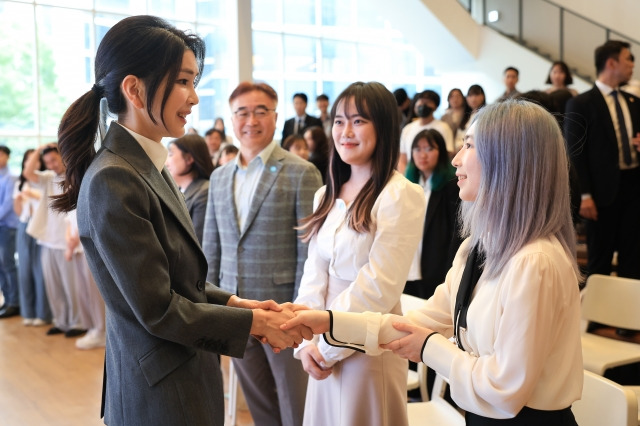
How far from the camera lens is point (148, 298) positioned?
1431mm

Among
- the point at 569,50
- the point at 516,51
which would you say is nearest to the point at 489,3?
the point at 516,51

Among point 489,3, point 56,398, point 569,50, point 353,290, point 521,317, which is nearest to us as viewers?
point 521,317

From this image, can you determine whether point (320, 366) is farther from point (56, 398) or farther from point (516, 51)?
point (516, 51)

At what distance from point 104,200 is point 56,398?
3.35 metres

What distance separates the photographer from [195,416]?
1.54m

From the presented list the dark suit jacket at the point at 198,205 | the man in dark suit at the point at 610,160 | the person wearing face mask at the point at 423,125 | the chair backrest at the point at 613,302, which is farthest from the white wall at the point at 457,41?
the dark suit jacket at the point at 198,205

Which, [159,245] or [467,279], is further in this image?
[467,279]

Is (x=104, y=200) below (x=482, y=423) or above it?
above

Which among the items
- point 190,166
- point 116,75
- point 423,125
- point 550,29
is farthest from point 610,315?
point 550,29

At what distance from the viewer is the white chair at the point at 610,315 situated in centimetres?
301

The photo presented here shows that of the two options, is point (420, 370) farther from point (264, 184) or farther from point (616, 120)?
point (616, 120)

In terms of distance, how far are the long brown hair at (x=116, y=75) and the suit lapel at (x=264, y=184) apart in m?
1.24

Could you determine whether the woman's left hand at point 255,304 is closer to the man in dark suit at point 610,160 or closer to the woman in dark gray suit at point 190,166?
the woman in dark gray suit at point 190,166

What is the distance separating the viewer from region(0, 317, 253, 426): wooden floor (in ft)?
12.9
